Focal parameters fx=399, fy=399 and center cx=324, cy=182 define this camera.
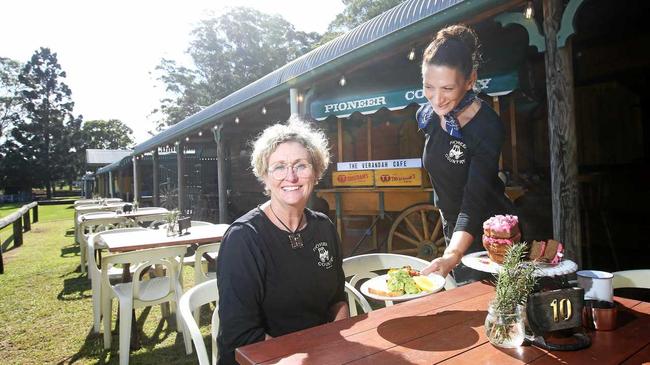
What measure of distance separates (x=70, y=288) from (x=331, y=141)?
446cm

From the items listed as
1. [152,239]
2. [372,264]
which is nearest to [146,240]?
[152,239]

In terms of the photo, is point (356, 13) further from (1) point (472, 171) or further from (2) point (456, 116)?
(1) point (472, 171)

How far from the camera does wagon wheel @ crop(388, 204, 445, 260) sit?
16.2 ft

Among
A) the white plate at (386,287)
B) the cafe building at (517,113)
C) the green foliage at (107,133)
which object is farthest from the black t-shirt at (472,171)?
the green foliage at (107,133)

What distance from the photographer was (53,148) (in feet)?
139

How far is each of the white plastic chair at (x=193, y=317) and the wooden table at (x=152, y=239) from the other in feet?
7.33

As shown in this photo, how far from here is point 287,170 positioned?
187cm

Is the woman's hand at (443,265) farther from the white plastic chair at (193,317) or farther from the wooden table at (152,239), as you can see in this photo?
the wooden table at (152,239)

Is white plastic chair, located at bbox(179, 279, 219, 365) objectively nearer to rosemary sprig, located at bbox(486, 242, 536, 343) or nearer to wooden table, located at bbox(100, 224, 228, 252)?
rosemary sprig, located at bbox(486, 242, 536, 343)

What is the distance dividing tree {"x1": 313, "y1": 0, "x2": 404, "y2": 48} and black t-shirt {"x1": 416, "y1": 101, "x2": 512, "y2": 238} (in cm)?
2377

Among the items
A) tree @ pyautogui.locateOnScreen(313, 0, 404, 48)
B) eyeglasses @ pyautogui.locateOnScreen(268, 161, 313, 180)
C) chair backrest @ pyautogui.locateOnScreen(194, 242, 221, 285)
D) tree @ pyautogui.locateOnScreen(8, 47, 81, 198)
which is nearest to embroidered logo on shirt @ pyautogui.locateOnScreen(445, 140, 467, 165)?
eyeglasses @ pyautogui.locateOnScreen(268, 161, 313, 180)

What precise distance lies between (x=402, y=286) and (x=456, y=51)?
5.41 ft

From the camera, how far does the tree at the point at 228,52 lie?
109 feet

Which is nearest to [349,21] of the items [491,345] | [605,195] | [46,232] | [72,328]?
[46,232]
